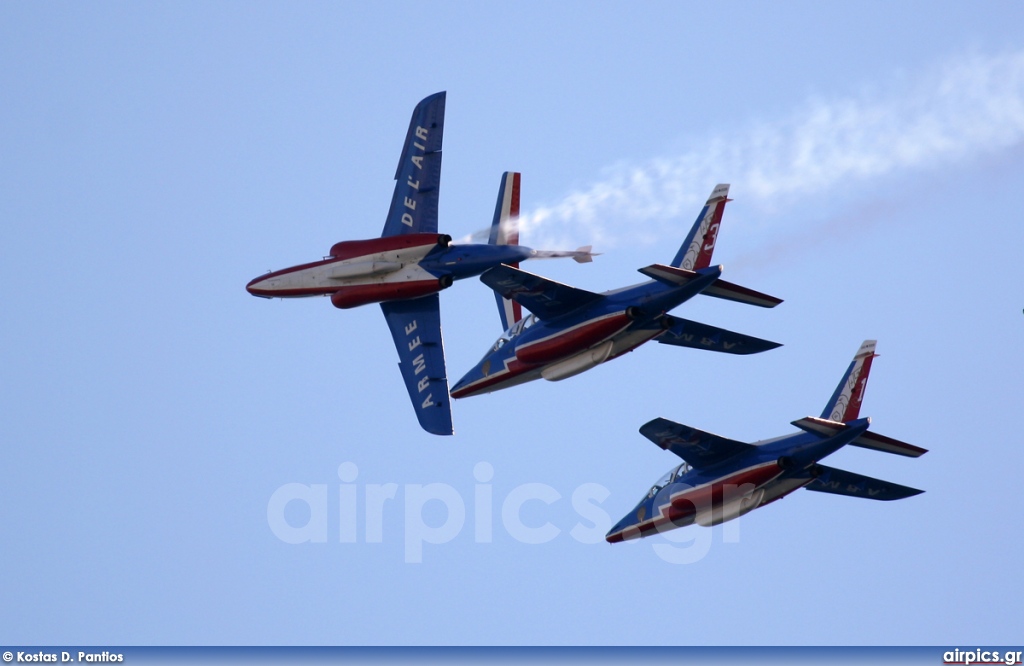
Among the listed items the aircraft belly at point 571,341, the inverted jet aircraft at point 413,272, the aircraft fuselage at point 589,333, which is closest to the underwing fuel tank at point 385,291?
the inverted jet aircraft at point 413,272

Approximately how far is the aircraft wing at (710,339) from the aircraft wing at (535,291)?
3.42 m

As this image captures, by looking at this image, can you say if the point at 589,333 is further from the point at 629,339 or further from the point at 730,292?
the point at 730,292

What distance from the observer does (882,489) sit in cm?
4669

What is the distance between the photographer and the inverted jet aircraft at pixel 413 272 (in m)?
42.4

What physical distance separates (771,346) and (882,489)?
18.2 ft

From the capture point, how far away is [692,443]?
42.5 m

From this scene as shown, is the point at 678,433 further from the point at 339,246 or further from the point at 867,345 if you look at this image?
the point at 339,246

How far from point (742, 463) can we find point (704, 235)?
6314 millimetres

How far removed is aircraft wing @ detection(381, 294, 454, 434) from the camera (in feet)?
143

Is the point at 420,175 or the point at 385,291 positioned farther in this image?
the point at 420,175

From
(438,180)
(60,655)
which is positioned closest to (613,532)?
(438,180)

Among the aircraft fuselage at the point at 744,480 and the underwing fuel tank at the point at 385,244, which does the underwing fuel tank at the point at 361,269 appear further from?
the aircraft fuselage at the point at 744,480

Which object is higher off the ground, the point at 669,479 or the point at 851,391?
the point at 851,391

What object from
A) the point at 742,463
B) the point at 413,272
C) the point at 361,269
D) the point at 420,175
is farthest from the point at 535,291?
the point at 742,463
